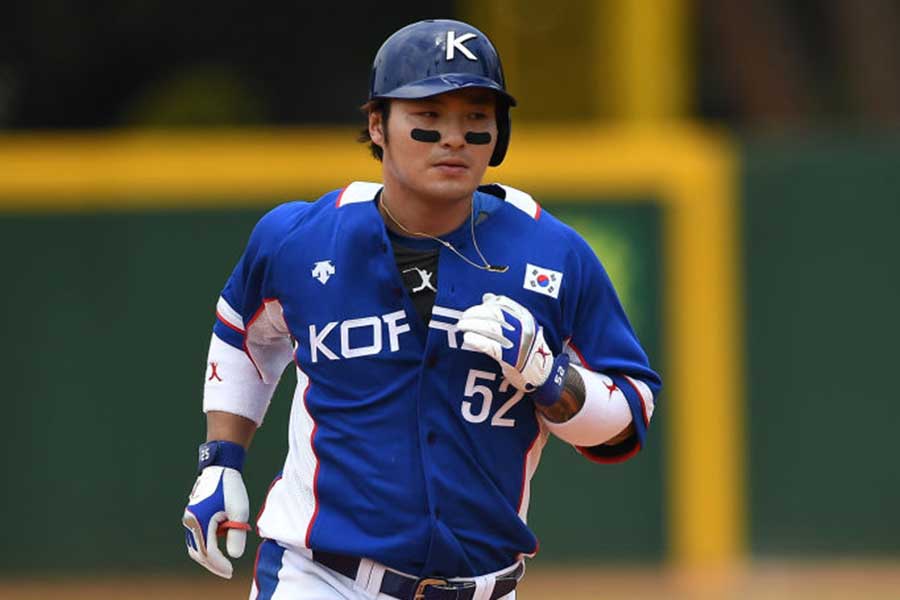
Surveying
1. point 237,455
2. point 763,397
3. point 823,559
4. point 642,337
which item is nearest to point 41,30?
point 642,337

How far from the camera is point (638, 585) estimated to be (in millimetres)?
10680

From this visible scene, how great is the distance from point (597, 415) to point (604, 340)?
0.74ft

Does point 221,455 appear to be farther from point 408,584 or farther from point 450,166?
point 450,166

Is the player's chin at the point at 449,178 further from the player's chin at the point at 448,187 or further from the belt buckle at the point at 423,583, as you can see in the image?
the belt buckle at the point at 423,583

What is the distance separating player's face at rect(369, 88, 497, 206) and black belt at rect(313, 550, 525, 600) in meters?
0.96

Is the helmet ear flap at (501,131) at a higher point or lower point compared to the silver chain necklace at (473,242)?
higher

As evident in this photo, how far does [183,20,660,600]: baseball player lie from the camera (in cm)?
437

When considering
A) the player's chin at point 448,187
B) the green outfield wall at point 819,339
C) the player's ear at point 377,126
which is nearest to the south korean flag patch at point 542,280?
the player's chin at point 448,187

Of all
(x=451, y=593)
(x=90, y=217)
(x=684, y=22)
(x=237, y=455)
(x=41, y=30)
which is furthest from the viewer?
(x=684, y=22)

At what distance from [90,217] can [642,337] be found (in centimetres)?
348

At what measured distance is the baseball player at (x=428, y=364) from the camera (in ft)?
14.3

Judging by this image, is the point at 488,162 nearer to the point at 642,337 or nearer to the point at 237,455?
the point at 237,455

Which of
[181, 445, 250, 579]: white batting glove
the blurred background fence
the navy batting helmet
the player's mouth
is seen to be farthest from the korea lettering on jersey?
the blurred background fence

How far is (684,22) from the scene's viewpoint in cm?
1366
